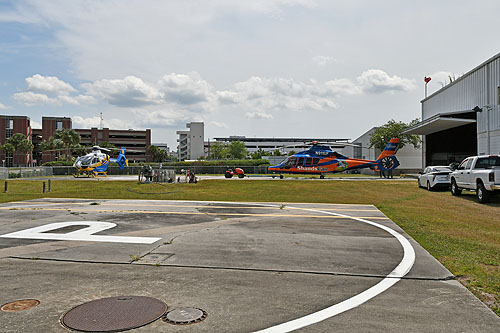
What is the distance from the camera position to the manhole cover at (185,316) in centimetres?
424

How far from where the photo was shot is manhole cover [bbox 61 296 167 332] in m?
4.12

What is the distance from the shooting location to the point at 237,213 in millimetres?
14188

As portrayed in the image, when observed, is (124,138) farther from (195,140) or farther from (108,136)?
(195,140)

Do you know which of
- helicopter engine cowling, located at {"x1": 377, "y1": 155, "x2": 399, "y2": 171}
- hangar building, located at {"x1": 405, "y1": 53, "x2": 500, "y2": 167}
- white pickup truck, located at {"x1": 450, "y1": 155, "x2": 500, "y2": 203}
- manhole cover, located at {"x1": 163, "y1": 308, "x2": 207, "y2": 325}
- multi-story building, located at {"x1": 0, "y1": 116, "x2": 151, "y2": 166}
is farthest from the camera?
multi-story building, located at {"x1": 0, "y1": 116, "x2": 151, "y2": 166}

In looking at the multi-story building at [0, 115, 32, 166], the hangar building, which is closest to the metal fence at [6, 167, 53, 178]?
the hangar building

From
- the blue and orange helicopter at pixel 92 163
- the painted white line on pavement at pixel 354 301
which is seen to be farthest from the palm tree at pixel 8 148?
the painted white line on pavement at pixel 354 301

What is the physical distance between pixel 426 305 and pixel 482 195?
587 inches

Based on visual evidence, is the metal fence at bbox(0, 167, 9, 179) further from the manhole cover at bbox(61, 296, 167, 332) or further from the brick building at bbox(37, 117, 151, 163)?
the brick building at bbox(37, 117, 151, 163)

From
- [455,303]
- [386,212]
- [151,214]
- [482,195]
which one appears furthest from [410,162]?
[455,303]

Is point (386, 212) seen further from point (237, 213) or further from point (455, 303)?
point (455, 303)

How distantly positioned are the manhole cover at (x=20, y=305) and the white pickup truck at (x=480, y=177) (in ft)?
58.4

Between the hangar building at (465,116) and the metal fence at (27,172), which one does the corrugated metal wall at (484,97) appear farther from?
the metal fence at (27,172)

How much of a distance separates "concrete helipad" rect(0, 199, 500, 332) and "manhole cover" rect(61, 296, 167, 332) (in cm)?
15

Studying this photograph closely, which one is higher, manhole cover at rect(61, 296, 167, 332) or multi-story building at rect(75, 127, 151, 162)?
multi-story building at rect(75, 127, 151, 162)
